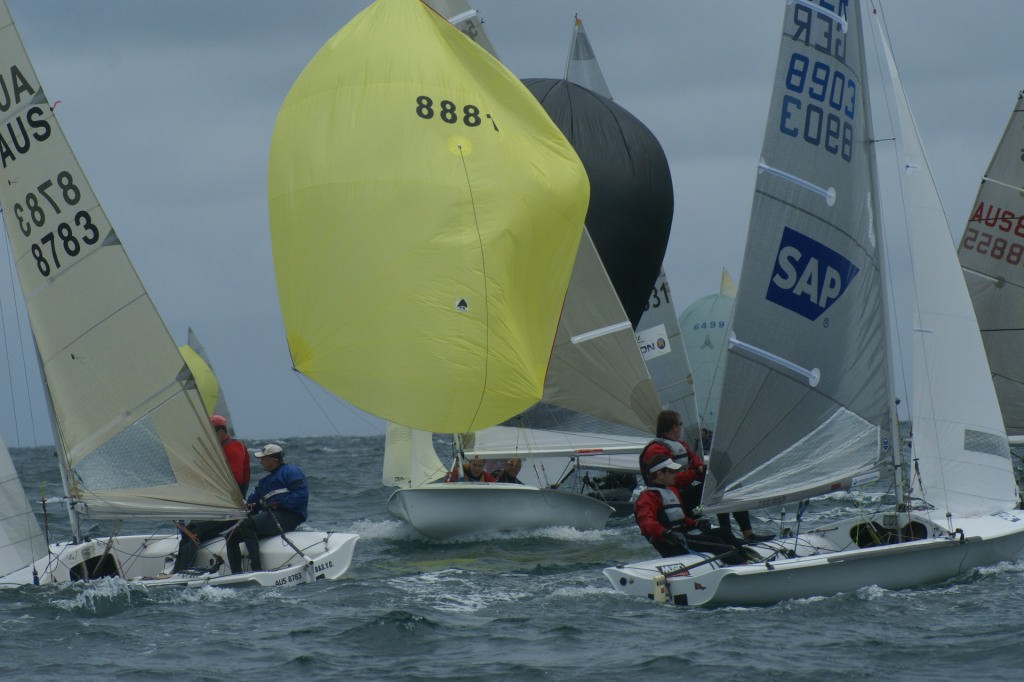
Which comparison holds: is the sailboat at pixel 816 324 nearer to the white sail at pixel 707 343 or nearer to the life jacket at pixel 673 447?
the life jacket at pixel 673 447

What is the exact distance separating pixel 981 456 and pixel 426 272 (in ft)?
17.0

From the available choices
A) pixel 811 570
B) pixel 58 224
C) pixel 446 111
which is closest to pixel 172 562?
pixel 58 224

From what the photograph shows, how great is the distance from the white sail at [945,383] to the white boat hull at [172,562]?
5.00 metres

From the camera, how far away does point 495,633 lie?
11.1m

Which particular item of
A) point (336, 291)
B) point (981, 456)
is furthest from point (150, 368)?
point (981, 456)

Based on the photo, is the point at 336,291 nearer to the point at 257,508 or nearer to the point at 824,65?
the point at 257,508

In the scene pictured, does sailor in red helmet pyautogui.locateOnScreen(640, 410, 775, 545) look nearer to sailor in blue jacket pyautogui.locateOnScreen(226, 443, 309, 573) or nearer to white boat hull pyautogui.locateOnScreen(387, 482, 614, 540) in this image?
sailor in blue jacket pyautogui.locateOnScreen(226, 443, 309, 573)

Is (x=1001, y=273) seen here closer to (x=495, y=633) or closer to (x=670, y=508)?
(x=670, y=508)

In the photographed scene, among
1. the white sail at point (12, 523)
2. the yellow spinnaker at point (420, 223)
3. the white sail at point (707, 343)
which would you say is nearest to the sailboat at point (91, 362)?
the white sail at point (12, 523)

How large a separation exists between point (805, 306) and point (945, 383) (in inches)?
61.8

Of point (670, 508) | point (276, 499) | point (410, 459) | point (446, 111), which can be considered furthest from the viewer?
point (410, 459)

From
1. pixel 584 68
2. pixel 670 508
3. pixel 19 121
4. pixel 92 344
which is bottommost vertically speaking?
pixel 670 508

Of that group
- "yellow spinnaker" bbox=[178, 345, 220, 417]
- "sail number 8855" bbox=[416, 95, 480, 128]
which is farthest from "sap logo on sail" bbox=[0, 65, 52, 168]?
"yellow spinnaker" bbox=[178, 345, 220, 417]

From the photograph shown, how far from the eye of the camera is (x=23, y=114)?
12.6 metres
